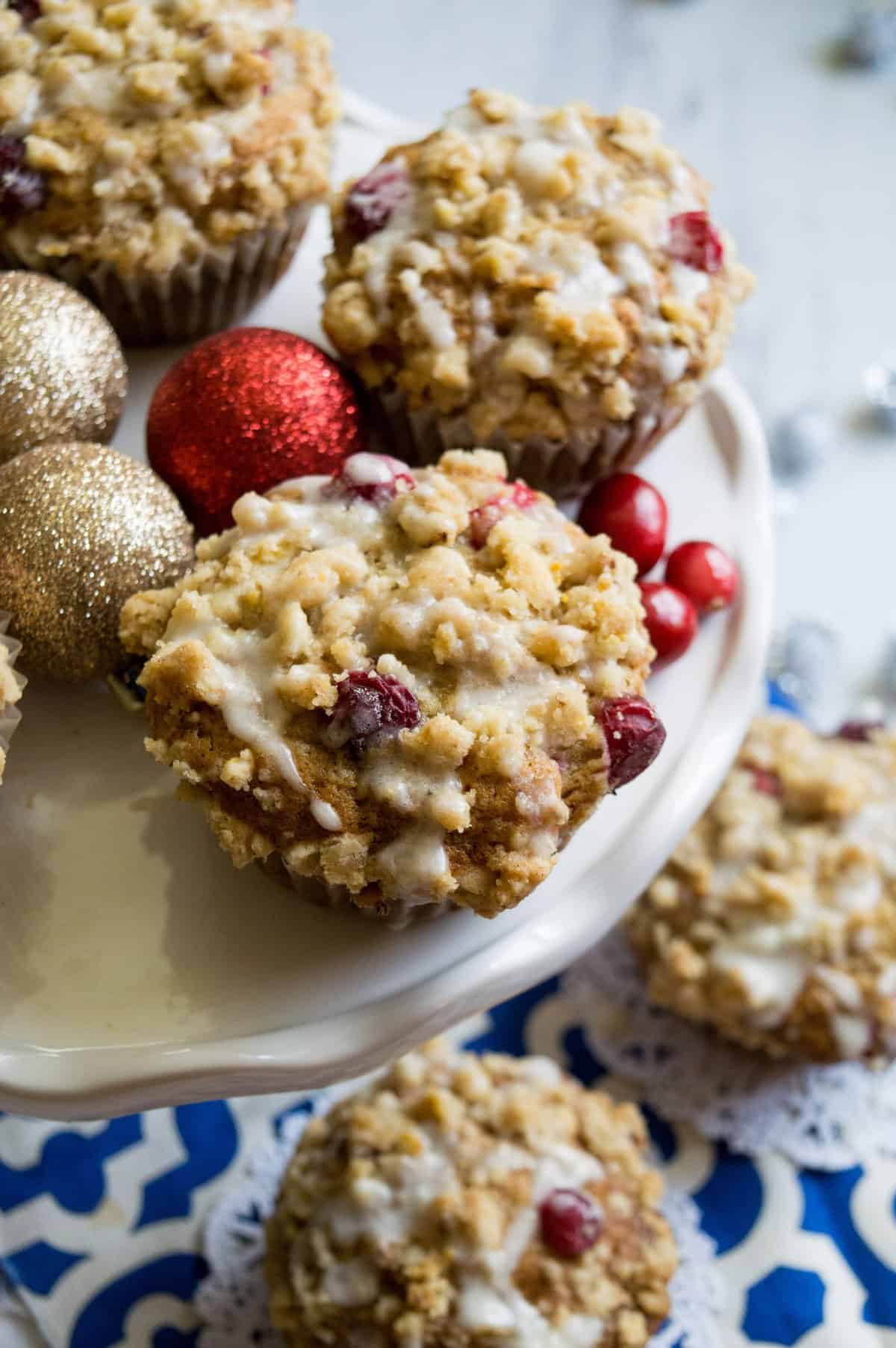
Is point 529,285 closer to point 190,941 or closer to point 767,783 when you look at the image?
point 190,941

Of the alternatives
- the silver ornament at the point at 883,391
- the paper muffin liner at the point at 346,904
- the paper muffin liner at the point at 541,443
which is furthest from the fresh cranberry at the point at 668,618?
the silver ornament at the point at 883,391

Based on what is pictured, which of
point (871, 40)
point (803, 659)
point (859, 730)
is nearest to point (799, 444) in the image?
point (803, 659)

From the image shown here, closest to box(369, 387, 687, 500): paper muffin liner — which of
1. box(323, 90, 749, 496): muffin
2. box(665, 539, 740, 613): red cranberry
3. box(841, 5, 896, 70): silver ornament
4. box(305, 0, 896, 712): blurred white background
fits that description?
box(323, 90, 749, 496): muffin

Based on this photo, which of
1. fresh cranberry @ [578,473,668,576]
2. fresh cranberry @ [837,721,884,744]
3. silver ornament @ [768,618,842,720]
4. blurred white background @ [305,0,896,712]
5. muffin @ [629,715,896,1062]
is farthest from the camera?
blurred white background @ [305,0,896,712]

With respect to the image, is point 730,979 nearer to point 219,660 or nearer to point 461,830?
point 461,830

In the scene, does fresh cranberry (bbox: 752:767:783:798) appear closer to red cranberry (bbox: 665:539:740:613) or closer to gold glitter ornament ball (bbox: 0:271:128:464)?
red cranberry (bbox: 665:539:740:613)

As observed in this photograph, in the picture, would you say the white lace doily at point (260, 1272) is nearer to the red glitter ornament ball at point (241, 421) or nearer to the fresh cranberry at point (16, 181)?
the red glitter ornament ball at point (241, 421)
